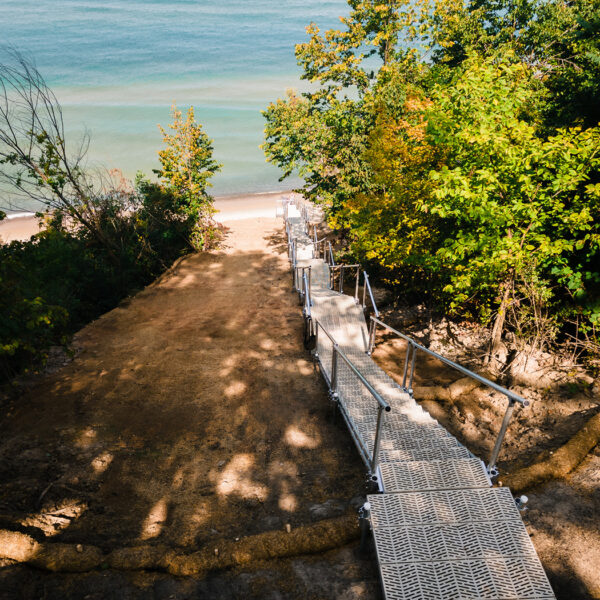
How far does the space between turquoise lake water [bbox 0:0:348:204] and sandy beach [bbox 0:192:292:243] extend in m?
3.45

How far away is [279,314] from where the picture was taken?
1167 centimetres

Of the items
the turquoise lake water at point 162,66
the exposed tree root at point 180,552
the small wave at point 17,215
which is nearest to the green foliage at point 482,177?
the exposed tree root at point 180,552

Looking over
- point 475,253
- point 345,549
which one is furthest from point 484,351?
point 345,549

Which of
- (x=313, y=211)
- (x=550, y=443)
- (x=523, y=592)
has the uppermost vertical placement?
(x=313, y=211)

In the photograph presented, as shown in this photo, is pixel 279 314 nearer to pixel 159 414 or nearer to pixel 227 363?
pixel 227 363

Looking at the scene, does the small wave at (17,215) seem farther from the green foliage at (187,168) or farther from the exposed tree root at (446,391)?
the exposed tree root at (446,391)

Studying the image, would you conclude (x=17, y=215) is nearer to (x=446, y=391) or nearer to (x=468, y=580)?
(x=446, y=391)

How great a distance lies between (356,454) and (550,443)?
253cm

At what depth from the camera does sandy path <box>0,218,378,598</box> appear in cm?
446

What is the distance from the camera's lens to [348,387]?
632cm

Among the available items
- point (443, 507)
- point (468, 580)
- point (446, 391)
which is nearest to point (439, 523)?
point (443, 507)

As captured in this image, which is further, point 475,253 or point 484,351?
point 484,351

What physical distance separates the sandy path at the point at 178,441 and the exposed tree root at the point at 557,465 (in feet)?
5.72

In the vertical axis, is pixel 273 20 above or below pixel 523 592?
above
